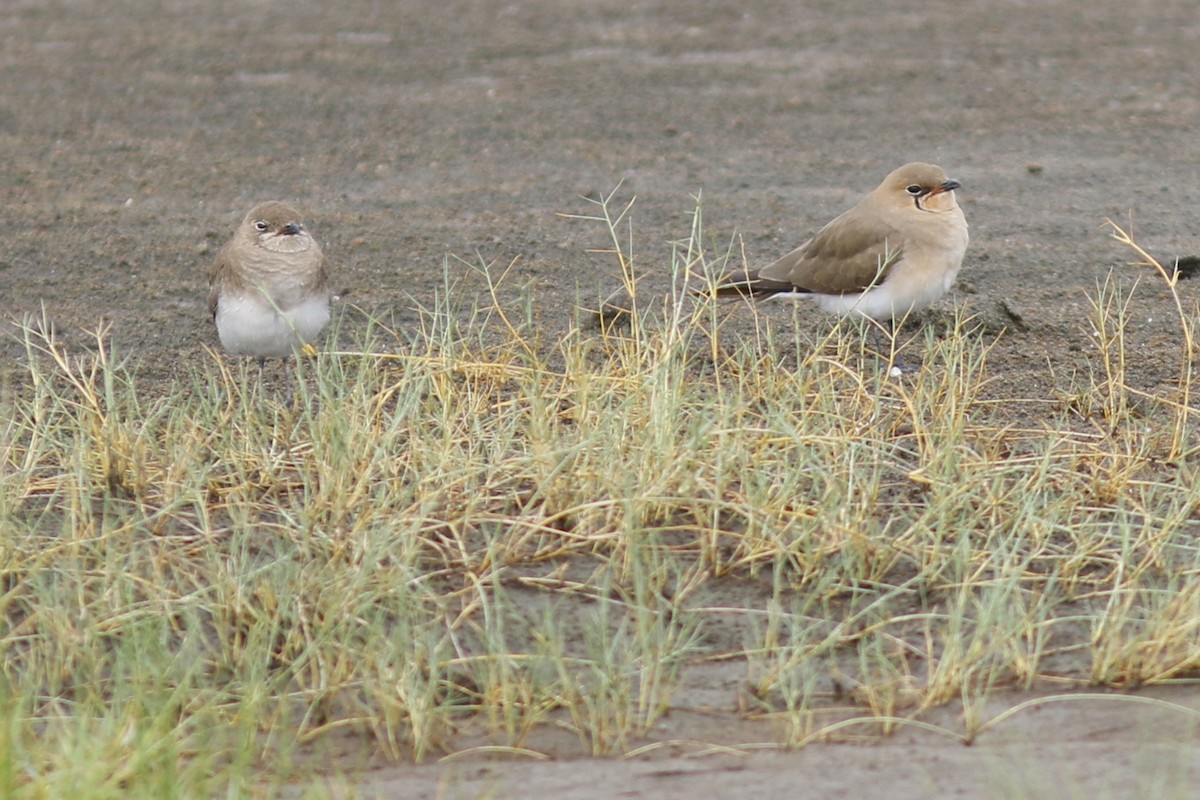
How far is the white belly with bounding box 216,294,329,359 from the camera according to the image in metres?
5.35

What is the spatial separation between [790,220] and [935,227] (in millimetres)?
1563

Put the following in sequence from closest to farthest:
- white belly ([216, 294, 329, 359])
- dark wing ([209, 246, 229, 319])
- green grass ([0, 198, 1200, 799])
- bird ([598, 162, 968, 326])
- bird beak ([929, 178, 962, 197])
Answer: green grass ([0, 198, 1200, 799]) → white belly ([216, 294, 329, 359]) → dark wing ([209, 246, 229, 319]) → bird ([598, 162, 968, 326]) → bird beak ([929, 178, 962, 197])

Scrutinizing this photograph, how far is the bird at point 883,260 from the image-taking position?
20.0 ft

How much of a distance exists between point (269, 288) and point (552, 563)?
5.06ft

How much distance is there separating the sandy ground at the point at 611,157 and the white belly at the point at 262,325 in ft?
1.18

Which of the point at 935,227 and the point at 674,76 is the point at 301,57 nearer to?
the point at 674,76

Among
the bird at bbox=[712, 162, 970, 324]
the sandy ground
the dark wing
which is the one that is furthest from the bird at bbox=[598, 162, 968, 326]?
the dark wing

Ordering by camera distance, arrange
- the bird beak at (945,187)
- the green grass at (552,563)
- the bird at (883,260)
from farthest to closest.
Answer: the bird beak at (945,187), the bird at (883,260), the green grass at (552,563)

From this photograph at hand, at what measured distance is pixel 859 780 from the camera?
3.53m

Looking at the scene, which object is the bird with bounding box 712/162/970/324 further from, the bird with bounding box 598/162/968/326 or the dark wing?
the dark wing

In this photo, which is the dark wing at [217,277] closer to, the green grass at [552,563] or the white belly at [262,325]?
the white belly at [262,325]

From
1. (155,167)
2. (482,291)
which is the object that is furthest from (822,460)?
(155,167)

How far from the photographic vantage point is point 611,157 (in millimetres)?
8602

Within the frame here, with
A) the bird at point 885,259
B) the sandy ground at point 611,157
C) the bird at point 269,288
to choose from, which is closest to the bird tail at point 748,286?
the bird at point 885,259
